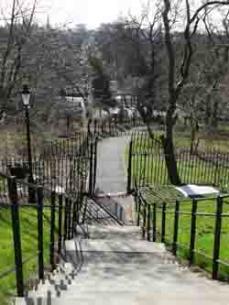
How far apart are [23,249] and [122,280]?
211 centimetres

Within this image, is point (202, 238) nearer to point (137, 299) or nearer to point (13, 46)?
point (137, 299)

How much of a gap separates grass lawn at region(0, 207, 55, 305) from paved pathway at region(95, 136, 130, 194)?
322 inches

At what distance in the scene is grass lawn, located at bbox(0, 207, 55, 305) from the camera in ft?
19.5

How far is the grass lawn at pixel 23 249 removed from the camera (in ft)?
19.5

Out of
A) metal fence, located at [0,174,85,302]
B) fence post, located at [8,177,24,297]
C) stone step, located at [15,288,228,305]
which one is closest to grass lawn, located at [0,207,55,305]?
metal fence, located at [0,174,85,302]

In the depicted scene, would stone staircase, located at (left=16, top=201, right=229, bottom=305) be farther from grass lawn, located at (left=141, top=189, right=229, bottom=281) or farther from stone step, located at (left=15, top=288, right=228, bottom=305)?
grass lawn, located at (left=141, top=189, right=229, bottom=281)

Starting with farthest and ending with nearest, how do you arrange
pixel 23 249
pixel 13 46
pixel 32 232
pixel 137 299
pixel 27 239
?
pixel 13 46 < pixel 32 232 < pixel 27 239 < pixel 23 249 < pixel 137 299

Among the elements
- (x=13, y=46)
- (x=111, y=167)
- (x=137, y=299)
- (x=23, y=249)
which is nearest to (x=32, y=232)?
(x=23, y=249)

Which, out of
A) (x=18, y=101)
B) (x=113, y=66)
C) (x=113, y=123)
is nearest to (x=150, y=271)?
(x=18, y=101)

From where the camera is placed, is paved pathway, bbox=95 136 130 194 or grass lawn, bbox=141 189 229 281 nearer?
grass lawn, bbox=141 189 229 281

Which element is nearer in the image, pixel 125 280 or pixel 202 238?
pixel 125 280

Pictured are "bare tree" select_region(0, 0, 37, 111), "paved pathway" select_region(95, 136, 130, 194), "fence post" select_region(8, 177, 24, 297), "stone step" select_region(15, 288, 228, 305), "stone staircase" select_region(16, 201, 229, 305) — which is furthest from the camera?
"paved pathway" select_region(95, 136, 130, 194)

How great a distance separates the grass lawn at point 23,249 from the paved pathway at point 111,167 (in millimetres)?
8187

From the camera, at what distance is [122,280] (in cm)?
697
